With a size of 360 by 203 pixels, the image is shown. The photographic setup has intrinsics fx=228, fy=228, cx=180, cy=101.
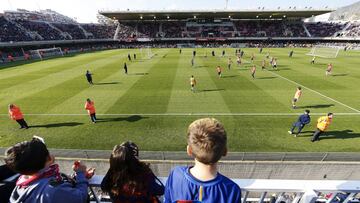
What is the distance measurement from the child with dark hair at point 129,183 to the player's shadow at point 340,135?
1198cm

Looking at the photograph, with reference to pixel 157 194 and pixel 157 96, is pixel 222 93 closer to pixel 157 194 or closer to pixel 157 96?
pixel 157 96

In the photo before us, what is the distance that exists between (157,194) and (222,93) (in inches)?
675

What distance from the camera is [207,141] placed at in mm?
1946

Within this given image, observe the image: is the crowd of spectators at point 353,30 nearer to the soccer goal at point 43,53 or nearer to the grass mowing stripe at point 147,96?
the grass mowing stripe at point 147,96

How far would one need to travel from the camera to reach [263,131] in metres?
12.5

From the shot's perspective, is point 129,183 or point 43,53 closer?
point 129,183

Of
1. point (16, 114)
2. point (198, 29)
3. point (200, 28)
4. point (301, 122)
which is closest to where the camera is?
point (301, 122)

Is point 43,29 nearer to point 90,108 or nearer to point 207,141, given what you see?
point 90,108

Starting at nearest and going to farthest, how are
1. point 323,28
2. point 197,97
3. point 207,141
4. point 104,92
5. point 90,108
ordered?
point 207,141, point 90,108, point 197,97, point 104,92, point 323,28

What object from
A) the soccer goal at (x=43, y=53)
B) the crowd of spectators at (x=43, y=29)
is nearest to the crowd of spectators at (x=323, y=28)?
the soccer goal at (x=43, y=53)

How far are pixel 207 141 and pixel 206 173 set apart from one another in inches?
12.0

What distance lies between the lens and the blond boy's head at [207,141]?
195 centimetres

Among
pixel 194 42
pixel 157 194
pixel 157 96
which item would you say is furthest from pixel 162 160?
pixel 194 42

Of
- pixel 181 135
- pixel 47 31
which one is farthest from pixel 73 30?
pixel 181 135
